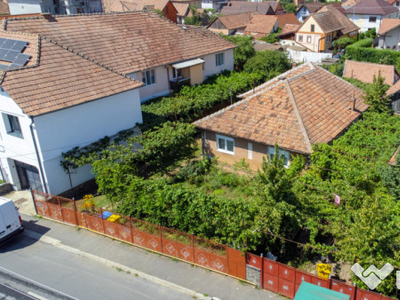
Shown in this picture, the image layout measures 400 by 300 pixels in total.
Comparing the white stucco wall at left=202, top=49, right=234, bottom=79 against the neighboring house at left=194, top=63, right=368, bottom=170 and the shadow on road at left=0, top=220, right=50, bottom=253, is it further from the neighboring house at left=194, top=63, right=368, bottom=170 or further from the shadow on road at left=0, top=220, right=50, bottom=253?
the shadow on road at left=0, top=220, right=50, bottom=253

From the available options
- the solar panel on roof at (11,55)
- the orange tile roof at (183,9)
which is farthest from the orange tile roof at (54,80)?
the orange tile roof at (183,9)

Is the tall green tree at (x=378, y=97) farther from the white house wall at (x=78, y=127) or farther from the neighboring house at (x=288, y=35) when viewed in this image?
the neighboring house at (x=288, y=35)

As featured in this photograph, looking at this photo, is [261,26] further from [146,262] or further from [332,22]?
[146,262]

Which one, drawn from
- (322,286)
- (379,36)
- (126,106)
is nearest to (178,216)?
(322,286)

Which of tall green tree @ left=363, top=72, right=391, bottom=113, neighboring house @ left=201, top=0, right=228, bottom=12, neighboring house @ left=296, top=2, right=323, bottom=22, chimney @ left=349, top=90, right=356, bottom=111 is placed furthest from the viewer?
neighboring house @ left=201, top=0, right=228, bottom=12

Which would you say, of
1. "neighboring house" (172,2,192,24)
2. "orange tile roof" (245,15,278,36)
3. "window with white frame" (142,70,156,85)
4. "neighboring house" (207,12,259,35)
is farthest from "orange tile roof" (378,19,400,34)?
"neighboring house" (172,2,192,24)

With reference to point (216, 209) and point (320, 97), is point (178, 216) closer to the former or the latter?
point (216, 209)

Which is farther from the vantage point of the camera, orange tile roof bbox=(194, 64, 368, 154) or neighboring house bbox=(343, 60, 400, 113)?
neighboring house bbox=(343, 60, 400, 113)
